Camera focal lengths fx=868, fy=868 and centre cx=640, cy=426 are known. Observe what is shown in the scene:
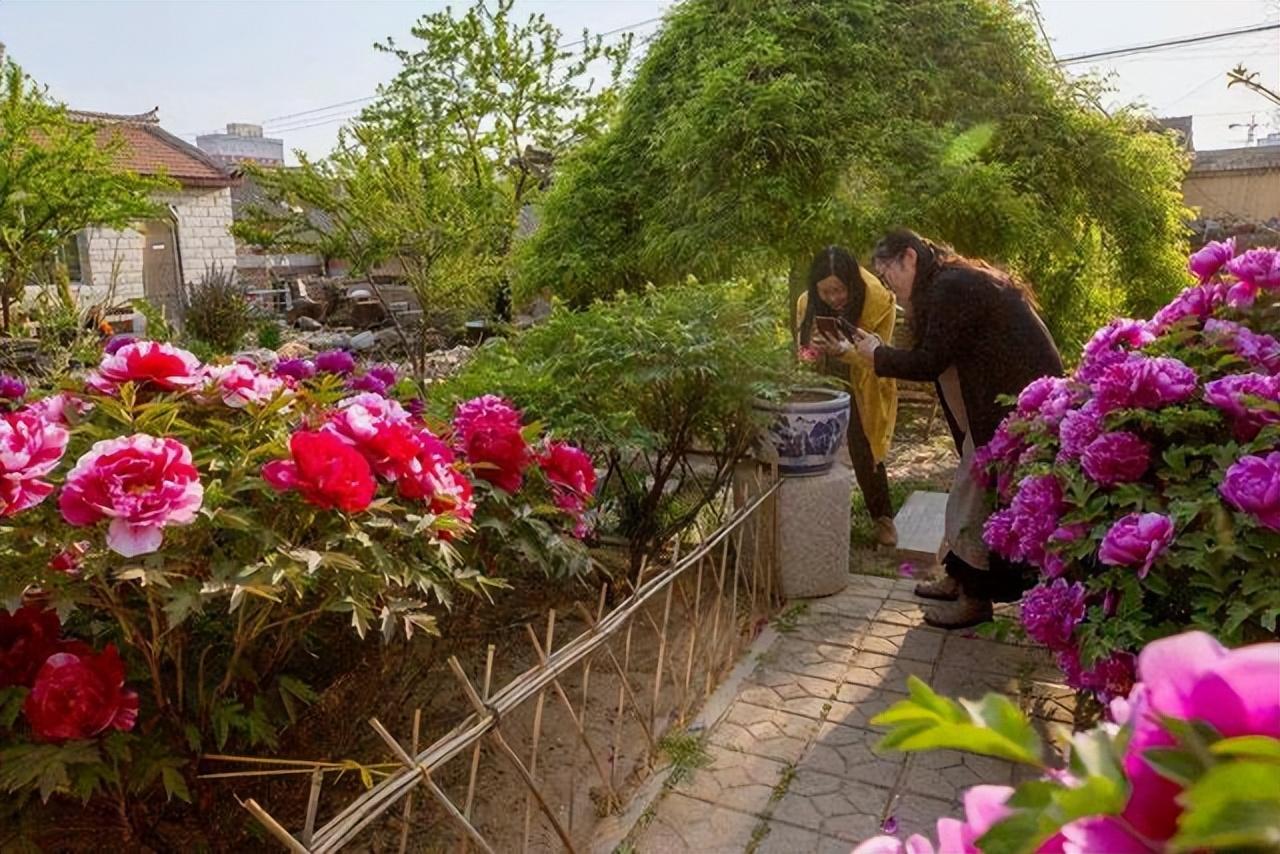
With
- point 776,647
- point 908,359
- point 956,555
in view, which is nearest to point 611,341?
point 908,359

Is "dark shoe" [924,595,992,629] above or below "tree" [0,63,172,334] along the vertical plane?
below

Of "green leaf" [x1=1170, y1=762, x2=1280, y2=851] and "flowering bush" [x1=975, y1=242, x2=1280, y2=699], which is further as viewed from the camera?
"flowering bush" [x1=975, y1=242, x2=1280, y2=699]

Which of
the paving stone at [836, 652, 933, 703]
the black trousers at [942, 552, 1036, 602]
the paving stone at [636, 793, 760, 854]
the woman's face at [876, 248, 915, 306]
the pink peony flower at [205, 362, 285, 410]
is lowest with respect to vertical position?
the paving stone at [636, 793, 760, 854]

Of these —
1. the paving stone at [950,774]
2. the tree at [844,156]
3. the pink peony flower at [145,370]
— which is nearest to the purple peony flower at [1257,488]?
the paving stone at [950,774]

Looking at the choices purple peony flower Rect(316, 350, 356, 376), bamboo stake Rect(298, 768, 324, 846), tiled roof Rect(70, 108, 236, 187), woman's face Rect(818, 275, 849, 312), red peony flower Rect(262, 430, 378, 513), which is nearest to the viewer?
bamboo stake Rect(298, 768, 324, 846)

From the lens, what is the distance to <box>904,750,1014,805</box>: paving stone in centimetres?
252

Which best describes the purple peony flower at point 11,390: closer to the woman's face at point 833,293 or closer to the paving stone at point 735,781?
the paving stone at point 735,781

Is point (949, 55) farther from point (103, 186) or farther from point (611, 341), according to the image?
point (103, 186)

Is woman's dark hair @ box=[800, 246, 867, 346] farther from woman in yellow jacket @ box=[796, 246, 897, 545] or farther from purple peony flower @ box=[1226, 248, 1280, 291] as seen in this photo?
purple peony flower @ box=[1226, 248, 1280, 291]

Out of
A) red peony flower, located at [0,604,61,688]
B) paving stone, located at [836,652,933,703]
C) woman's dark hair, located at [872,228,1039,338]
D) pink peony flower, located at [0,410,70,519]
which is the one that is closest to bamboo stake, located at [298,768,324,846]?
pink peony flower, located at [0,410,70,519]

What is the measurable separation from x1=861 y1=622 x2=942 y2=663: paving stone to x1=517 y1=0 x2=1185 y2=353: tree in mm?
2459

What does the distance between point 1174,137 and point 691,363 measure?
5262mm

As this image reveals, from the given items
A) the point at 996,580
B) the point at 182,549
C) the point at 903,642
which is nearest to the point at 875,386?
the point at 996,580

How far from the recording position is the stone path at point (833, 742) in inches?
93.7
